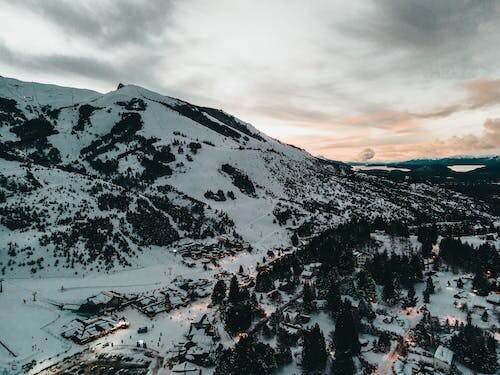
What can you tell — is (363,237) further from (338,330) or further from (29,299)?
(29,299)

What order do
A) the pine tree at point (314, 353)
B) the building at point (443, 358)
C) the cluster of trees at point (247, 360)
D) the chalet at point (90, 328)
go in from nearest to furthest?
→ the cluster of trees at point (247, 360) < the pine tree at point (314, 353) < the building at point (443, 358) < the chalet at point (90, 328)

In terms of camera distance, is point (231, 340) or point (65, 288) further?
point (65, 288)

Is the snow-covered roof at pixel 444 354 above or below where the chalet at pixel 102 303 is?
below

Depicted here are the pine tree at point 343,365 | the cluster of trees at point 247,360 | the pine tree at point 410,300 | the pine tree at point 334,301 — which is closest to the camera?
the cluster of trees at point 247,360

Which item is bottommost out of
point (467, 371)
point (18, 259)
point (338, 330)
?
point (467, 371)

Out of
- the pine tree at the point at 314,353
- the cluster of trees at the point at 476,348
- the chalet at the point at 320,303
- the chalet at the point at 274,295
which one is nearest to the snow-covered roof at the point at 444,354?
the cluster of trees at the point at 476,348

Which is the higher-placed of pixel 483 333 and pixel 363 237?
pixel 363 237

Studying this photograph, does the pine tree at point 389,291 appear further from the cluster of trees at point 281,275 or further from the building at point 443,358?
the building at point 443,358

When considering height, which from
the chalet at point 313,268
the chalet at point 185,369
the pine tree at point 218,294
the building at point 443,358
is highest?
the chalet at point 313,268

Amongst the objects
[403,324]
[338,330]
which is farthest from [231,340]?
[403,324]

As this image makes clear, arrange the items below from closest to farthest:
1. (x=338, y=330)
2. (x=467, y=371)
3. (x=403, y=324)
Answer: (x=467, y=371) < (x=338, y=330) < (x=403, y=324)
